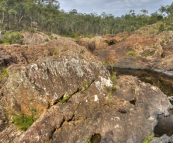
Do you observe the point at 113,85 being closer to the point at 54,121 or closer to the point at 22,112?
the point at 54,121

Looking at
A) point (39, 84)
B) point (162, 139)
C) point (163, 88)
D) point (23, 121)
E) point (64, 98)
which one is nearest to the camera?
point (162, 139)

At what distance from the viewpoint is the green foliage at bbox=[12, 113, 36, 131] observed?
41.6 feet

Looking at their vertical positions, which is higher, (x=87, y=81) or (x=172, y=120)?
(x=87, y=81)

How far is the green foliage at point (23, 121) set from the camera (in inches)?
499

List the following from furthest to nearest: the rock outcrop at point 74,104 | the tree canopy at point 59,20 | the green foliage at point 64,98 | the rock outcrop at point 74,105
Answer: the tree canopy at point 59,20, the green foliage at point 64,98, the rock outcrop at point 74,105, the rock outcrop at point 74,104

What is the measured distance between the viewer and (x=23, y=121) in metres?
13.2

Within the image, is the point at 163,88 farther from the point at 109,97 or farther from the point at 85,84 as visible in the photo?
the point at 85,84

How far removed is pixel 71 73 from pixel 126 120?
19.4 ft

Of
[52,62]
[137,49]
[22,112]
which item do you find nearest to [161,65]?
[137,49]

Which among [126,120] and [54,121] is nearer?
[54,121]

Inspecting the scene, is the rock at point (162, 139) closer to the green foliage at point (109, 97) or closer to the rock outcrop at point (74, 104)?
the rock outcrop at point (74, 104)

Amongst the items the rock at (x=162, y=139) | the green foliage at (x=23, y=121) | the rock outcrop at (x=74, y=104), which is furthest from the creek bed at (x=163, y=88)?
the green foliage at (x=23, y=121)

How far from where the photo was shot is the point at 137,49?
4822 centimetres

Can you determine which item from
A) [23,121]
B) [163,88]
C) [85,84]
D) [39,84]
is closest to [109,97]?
[85,84]
